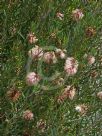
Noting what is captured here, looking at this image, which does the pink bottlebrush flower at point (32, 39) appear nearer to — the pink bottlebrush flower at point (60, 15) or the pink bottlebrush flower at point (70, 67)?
the pink bottlebrush flower at point (70, 67)

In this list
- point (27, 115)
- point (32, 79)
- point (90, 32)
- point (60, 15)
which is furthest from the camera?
point (60, 15)

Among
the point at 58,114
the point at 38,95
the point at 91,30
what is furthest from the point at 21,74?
the point at 91,30

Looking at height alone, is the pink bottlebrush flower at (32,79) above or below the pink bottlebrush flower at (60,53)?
below

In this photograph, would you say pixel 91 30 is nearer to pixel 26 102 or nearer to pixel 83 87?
pixel 83 87

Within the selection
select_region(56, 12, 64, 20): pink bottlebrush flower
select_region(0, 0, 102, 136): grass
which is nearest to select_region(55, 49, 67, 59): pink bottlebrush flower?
select_region(0, 0, 102, 136): grass

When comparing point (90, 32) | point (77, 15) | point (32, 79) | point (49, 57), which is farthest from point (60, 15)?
point (32, 79)

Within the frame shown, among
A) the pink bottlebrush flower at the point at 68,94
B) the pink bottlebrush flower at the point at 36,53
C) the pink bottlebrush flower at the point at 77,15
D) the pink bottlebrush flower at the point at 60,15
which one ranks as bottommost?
the pink bottlebrush flower at the point at 68,94

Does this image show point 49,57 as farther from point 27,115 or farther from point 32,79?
point 27,115

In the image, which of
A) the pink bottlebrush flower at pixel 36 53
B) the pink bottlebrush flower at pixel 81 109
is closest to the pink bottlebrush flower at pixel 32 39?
the pink bottlebrush flower at pixel 36 53

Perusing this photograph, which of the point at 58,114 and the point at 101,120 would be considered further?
the point at 101,120
